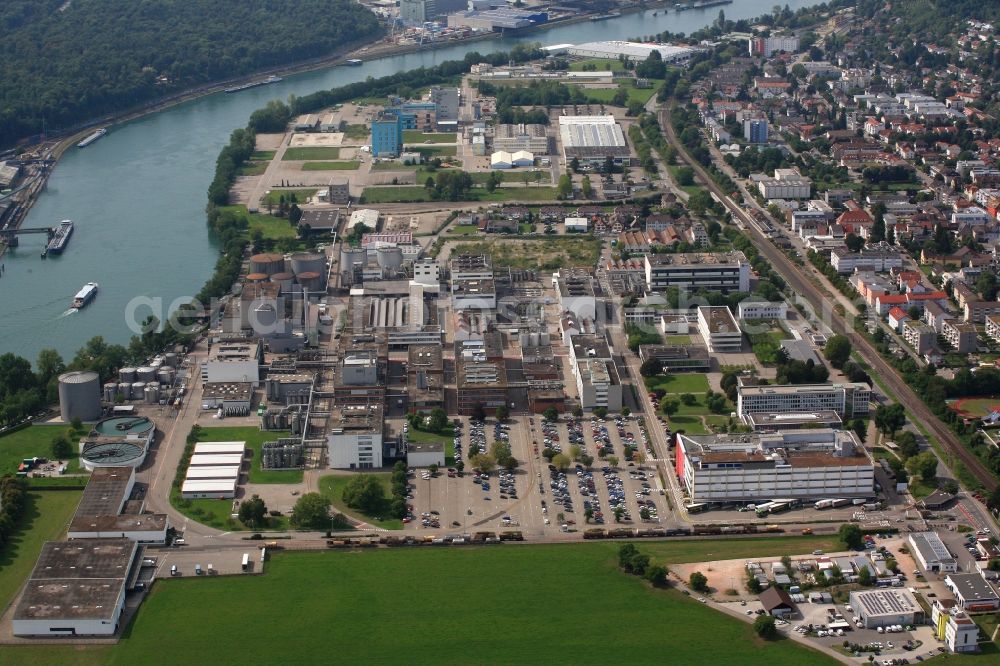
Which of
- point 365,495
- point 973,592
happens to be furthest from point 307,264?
point 973,592

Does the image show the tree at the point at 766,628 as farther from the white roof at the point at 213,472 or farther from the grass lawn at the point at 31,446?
the grass lawn at the point at 31,446

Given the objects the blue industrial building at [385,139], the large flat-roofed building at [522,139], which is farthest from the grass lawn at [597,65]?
the blue industrial building at [385,139]

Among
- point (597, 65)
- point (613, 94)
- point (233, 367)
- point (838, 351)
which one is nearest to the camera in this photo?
point (233, 367)

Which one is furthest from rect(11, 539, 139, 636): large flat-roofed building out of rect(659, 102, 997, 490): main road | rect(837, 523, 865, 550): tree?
rect(659, 102, 997, 490): main road

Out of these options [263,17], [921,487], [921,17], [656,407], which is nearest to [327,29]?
[263,17]

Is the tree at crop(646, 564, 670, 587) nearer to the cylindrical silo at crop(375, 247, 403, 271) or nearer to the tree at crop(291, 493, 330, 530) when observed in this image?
the tree at crop(291, 493, 330, 530)

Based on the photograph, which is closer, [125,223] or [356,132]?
[125,223]

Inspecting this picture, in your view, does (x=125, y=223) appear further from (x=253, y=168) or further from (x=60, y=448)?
(x=60, y=448)
